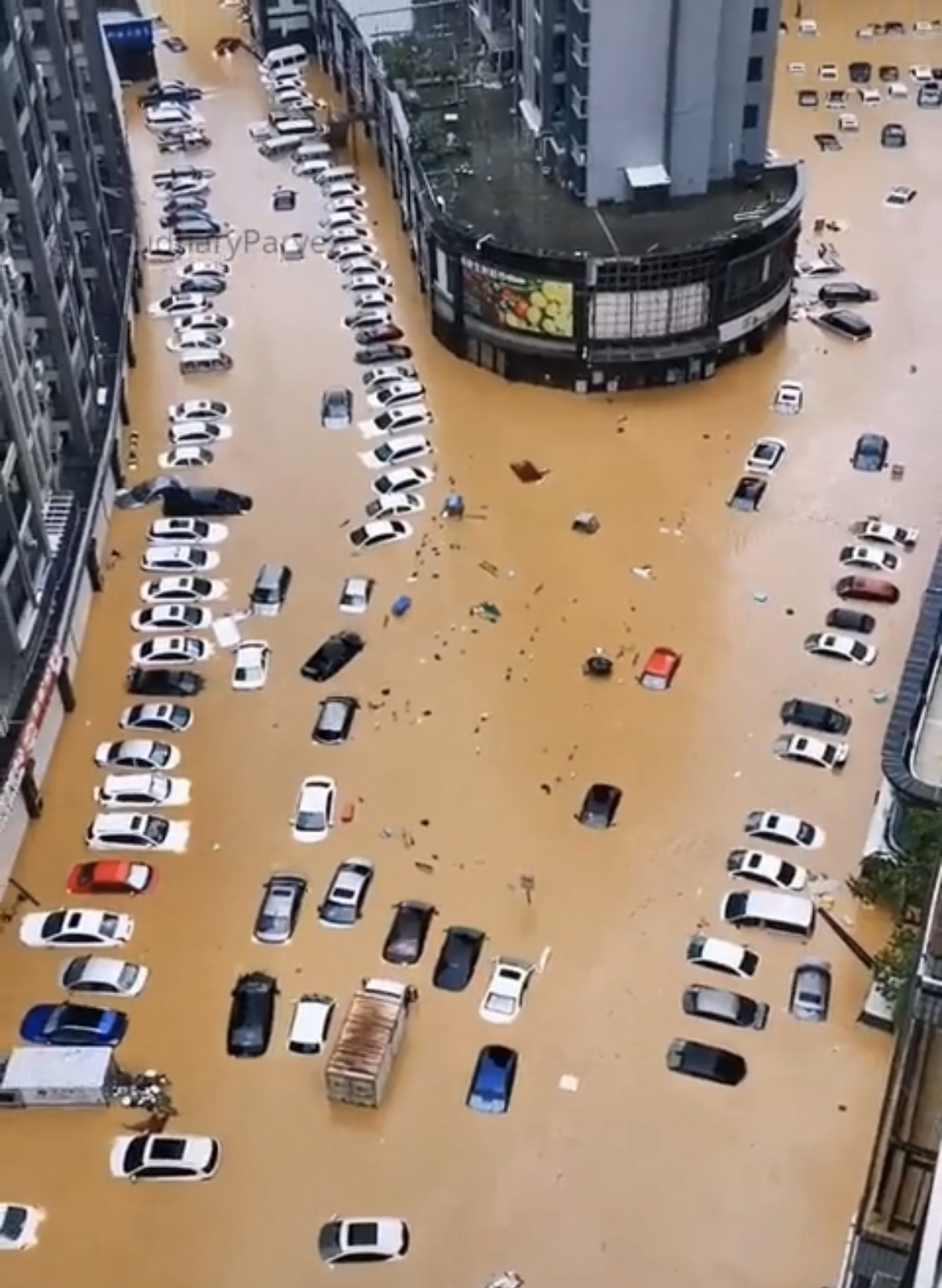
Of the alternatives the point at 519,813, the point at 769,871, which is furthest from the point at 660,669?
the point at 769,871

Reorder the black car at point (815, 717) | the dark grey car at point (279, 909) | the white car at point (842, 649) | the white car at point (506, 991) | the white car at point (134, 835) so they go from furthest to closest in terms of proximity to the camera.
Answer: the white car at point (842, 649) < the black car at point (815, 717) < the white car at point (134, 835) < the dark grey car at point (279, 909) < the white car at point (506, 991)

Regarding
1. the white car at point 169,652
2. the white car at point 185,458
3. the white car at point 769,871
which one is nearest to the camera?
the white car at point 769,871

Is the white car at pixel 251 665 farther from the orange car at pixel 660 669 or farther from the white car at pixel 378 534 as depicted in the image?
the orange car at pixel 660 669

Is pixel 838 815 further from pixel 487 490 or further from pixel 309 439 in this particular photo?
pixel 309 439

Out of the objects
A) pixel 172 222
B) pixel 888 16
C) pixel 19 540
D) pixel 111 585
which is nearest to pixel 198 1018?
pixel 19 540

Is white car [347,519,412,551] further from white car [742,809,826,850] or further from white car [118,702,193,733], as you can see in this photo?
white car [742,809,826,850]

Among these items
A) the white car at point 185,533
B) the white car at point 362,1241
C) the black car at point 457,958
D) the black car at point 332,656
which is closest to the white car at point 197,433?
the white car at point 185,533

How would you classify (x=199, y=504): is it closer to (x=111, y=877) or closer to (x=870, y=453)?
(x=111, y=877)
